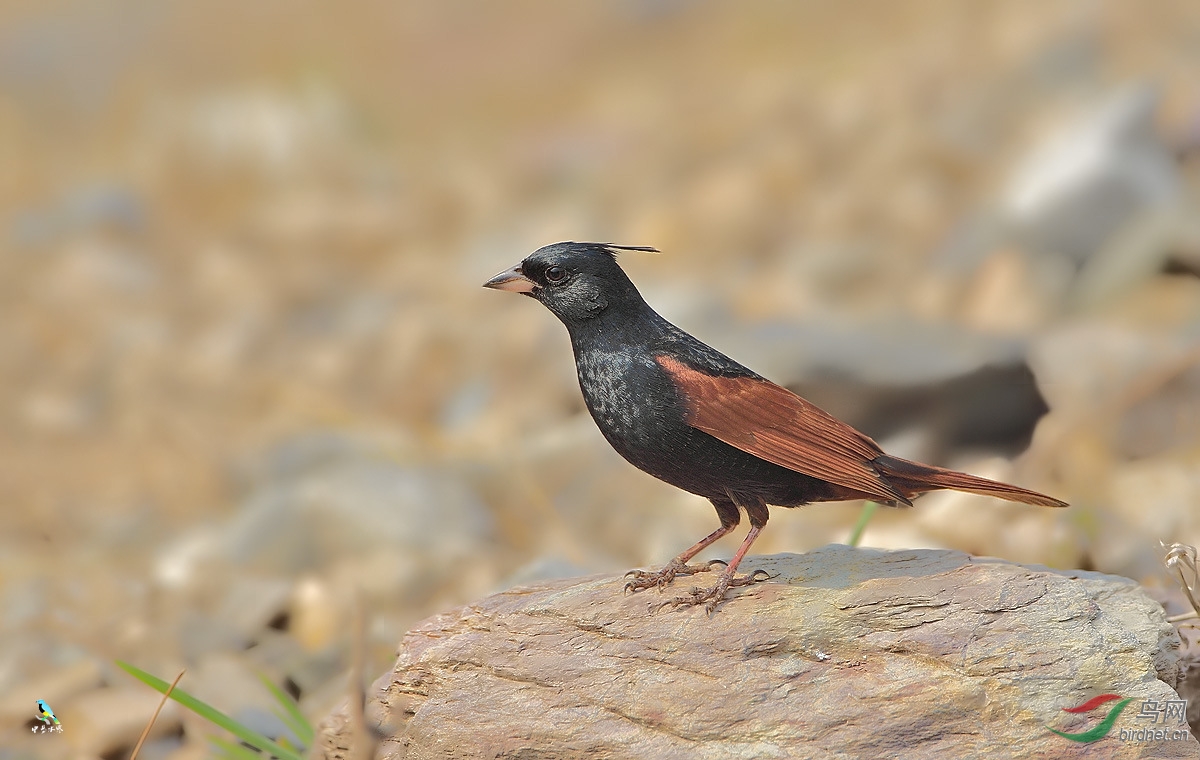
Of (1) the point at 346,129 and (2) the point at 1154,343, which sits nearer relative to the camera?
(2) the point at 1154,343

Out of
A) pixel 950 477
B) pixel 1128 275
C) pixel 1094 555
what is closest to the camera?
pixel 950 477

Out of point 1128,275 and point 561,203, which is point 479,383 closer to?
point 561,203

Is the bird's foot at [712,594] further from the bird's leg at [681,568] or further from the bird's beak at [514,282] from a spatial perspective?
the bird's beak at [514,282]

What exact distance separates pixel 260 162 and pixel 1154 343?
887 cm

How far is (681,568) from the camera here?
4484 millimetres

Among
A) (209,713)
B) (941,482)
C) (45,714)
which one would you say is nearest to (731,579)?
(941,482)

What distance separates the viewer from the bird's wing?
4.15 metres

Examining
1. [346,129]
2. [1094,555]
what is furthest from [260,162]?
[1094,555]

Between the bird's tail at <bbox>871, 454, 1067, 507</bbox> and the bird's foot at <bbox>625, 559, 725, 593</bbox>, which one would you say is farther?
the bird's foot at <bbox>625, 559, 725, 593</bbox>

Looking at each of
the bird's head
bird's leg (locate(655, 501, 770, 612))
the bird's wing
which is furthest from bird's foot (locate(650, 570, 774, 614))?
the bird's head

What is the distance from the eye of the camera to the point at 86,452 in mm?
9477

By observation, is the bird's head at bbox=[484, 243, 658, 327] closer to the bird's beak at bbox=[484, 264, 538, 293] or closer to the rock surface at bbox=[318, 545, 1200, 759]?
the bird's beak at bbox=[484, 264, 538, 293]

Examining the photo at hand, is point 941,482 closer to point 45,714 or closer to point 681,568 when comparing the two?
point 681,568

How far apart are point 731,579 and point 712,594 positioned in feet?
0.28
